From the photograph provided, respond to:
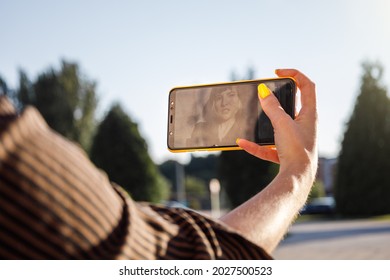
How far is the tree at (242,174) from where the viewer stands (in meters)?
14.1

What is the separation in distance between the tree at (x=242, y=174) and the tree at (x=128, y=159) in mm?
2758

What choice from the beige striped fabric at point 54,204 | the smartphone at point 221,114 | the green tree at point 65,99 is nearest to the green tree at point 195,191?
the green tree at point 65,99

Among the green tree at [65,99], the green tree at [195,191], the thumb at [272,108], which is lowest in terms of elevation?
the green tree at [195,191]

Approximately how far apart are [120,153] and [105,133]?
1067 millimetres

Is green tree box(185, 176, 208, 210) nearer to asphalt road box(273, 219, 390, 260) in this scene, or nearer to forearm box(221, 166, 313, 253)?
asphalt road box(273, 219, 390, 260)

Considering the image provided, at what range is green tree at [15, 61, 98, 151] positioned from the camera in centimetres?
2347

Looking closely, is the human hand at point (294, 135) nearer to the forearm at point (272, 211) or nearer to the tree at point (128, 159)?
the forearm at point (272, 211)

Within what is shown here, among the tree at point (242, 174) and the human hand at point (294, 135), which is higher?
the human hand at point (294, 135)

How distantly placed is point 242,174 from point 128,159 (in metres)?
4.21

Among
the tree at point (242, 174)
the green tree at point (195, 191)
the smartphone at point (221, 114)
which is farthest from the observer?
the green tree at point (195, 191)

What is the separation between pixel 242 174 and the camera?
47.4ft

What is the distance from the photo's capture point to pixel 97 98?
2661cm

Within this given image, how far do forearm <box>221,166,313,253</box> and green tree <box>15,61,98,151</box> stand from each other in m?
22.3

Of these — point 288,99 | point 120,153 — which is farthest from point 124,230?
point 120,153
